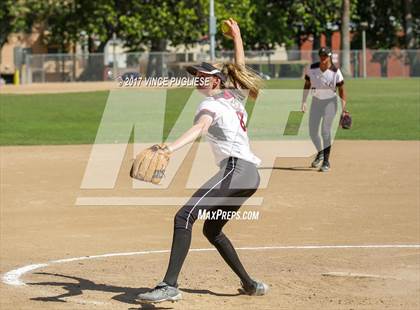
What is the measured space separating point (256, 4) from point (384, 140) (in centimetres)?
5193

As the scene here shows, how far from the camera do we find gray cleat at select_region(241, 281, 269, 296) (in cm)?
934

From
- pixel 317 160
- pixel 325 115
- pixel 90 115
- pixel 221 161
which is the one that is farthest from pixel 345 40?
pixel 221 161

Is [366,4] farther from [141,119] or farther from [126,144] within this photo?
[126,144]

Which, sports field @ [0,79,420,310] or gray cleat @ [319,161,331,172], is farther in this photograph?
gray cleat @ [319,161,331,172]

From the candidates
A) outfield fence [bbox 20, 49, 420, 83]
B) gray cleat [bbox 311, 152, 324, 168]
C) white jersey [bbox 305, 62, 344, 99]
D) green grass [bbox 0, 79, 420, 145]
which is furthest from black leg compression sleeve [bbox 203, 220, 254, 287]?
outfield fence [bbox 20, 49, 420, 83]

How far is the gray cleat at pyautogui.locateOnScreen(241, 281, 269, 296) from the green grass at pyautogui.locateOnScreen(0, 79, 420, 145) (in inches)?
684

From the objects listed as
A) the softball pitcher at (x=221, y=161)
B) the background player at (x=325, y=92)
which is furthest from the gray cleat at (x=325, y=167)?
the softball pitcher at (x=221, y=161)

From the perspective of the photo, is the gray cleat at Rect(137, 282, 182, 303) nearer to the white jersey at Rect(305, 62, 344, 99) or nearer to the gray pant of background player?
the gray pant of background player

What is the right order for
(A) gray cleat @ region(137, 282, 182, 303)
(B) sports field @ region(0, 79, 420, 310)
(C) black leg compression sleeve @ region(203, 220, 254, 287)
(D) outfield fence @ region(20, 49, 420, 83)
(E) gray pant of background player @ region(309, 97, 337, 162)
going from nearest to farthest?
(A) gray cleat @ region(137, 282, 182, 303) < (C) black leg compression sleeve @ region(203, 220, 254, 287) < (B) sports field @ region(0, 79, 420, 310) < (E) gray pant of background player @ region(309, 97, 337, 162) < (D) outfield fence @ region(20, 49, 420, 83)

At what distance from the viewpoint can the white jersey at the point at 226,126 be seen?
8.72 m

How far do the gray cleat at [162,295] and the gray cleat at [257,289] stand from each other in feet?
2.68

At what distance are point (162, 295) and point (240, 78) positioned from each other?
6.89 ft

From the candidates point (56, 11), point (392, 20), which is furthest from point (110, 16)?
point (392, 20)

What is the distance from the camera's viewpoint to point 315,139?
19.9 meters
